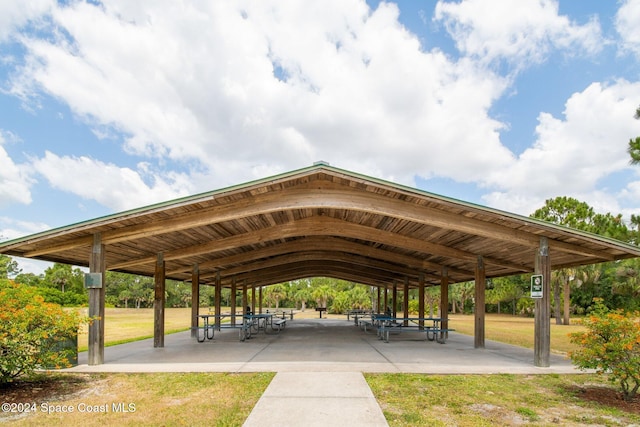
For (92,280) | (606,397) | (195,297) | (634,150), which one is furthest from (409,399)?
(195,297)

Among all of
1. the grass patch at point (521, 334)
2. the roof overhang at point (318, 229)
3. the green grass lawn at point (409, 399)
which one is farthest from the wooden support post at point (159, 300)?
the grass patch at point (521, 334)

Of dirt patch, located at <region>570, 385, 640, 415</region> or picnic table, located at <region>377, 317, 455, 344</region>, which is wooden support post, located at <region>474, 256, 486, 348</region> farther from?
dirt patch, located at <region>570, 385, 640, 415</region>

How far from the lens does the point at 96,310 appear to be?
321 inches

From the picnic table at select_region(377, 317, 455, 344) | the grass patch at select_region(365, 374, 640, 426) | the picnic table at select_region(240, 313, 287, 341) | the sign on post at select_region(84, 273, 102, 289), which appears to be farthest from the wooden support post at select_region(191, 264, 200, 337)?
the grass patch at select_region(365, 374, 640, 426)

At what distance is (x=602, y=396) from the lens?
595 cm

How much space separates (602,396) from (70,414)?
722 cm

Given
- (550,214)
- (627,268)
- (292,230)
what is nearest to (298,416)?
(292,230)

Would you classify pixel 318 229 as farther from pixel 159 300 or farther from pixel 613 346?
pixel 613 346

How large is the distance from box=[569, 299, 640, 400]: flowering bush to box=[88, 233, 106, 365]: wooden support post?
8.49 m

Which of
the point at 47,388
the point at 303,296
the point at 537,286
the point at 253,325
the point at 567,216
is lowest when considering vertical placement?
the point at 303,296

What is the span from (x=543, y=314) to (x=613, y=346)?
8.88ft

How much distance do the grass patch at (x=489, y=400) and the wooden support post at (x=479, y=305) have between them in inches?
152

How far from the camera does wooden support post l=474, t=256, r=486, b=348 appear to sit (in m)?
11.2

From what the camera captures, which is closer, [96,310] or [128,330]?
[96,310]
